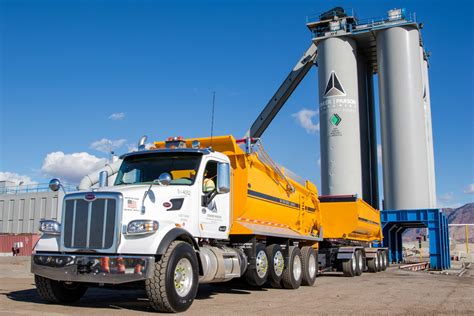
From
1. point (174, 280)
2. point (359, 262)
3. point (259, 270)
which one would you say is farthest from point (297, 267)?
point (359, 262)

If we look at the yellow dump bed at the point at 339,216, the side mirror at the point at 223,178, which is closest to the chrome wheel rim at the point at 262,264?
the side mirror at the point at 223,178

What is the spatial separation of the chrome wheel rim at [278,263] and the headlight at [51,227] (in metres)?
5.86

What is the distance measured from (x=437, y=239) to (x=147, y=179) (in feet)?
83.2

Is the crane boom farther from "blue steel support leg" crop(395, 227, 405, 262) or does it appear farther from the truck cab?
the truck cab

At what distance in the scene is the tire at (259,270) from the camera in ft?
38.8

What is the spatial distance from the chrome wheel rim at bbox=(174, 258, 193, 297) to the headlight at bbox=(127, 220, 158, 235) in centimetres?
80

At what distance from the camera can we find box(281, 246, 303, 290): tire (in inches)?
526

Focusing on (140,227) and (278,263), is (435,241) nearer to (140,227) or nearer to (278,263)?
(278,263)

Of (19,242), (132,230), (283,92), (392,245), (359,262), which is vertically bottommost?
(359,262)

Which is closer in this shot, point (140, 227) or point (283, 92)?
point (140, 227)

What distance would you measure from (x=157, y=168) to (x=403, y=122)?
2915 cm

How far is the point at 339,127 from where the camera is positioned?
36750 millimetres

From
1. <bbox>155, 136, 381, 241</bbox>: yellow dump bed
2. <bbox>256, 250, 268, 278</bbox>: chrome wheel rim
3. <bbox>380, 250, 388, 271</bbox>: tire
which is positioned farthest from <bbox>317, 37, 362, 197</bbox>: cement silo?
<bbox>256, 250, 268, 278</bbox>: chrome wheel rim

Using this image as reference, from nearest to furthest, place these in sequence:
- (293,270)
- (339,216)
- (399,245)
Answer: (293,270)
(339,216)
(399,245)
